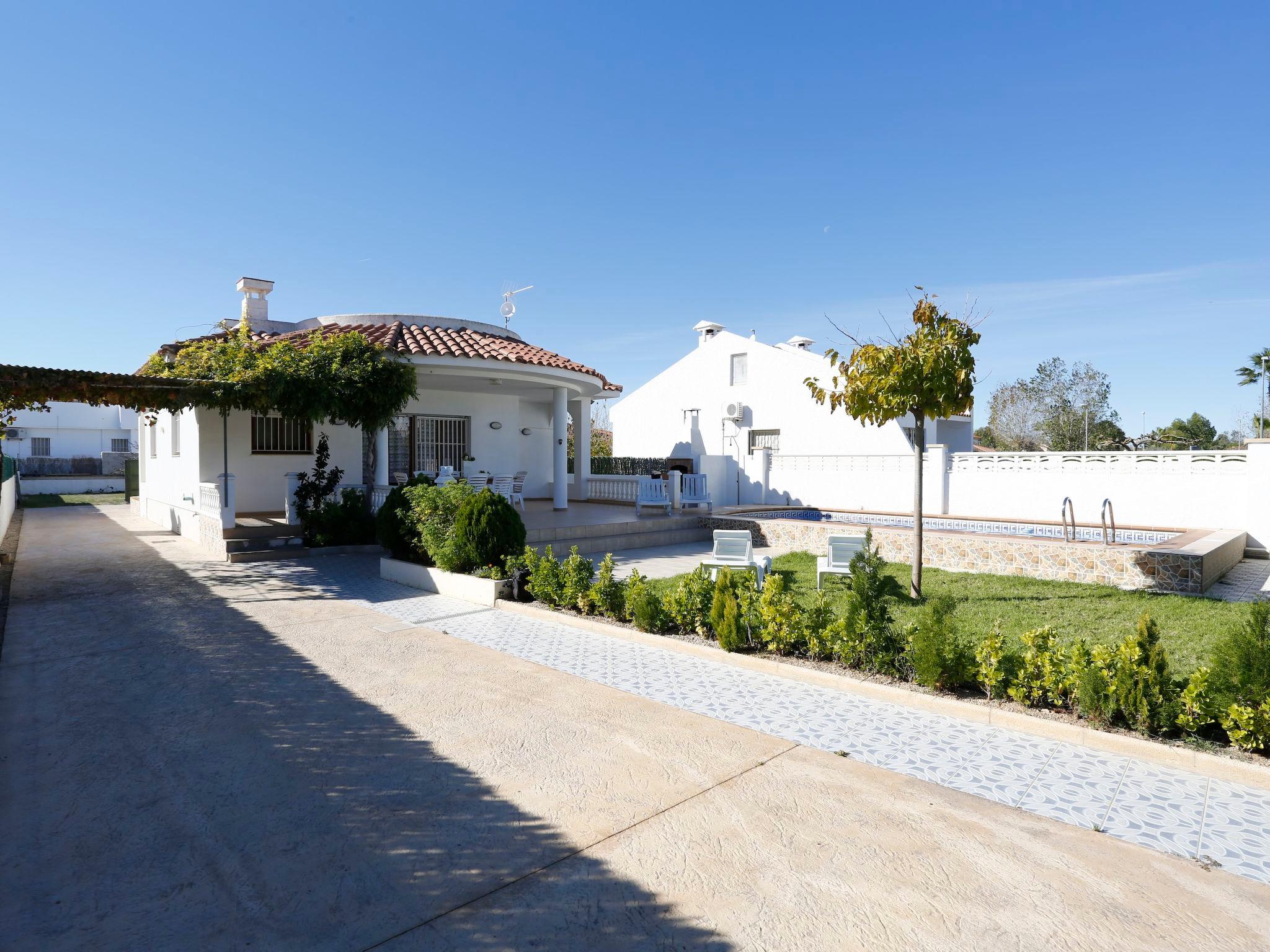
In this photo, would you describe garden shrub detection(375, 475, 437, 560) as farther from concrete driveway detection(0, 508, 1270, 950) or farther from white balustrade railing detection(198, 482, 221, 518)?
concrete driveway detection(0, 508, 1270, 950)

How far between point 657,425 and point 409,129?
15620mm

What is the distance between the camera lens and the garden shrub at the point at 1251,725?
403cm

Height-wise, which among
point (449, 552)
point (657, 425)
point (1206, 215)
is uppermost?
point (1206, 215)

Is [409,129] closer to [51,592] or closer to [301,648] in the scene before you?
[51,592]

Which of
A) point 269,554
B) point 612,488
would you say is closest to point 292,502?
point 269,554

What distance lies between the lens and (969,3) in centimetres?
1288

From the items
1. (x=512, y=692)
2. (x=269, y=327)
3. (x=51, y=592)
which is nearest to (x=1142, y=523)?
(x=512, y=692)

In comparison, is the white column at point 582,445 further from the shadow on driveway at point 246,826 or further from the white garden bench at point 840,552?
the shadow on driveway at point 246,826

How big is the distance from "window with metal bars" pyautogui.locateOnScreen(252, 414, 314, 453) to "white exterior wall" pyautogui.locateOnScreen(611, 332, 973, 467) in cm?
1222

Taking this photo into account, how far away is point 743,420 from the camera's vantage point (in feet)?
83.3

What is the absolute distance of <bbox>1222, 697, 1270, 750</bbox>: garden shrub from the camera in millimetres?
4031

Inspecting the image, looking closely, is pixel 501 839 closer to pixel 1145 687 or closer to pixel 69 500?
pixel 1145 687

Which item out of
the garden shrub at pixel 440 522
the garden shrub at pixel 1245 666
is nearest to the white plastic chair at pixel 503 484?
the garden shrub at pixel 440 522

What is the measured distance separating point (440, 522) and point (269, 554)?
4.20 meters
